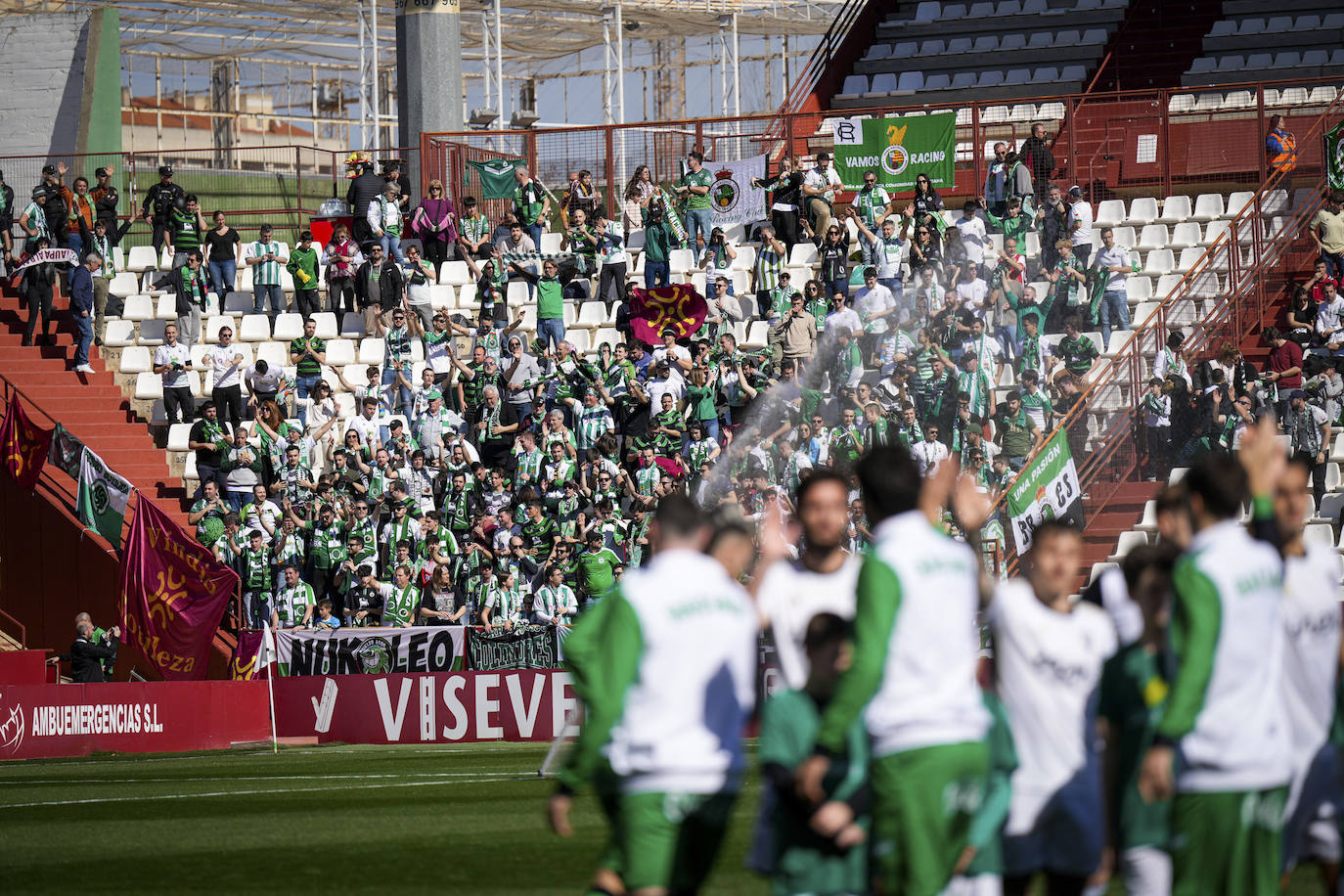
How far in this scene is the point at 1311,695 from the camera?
673 centimetres

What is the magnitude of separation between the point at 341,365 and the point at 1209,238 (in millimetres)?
12611

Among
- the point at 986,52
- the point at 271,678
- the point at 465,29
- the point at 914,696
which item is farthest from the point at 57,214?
the point at 914,696

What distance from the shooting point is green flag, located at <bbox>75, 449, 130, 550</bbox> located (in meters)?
24.2

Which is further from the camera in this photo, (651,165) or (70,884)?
(651,165)

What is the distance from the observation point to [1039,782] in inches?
250

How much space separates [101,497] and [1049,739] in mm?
19903

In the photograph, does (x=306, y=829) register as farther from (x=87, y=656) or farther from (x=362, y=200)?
(x=362, y=200)

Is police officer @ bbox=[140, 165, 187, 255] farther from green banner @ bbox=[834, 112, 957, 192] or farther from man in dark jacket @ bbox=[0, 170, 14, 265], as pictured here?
green banner @ bbox=[834, 112, 957, 192]

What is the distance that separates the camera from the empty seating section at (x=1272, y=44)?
31859 mm

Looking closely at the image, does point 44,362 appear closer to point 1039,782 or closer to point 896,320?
point 896,320

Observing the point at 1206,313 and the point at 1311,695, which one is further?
the point at 1206,313

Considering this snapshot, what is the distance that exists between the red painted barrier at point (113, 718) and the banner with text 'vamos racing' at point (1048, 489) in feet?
28.6

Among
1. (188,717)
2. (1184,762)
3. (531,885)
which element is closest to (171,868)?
(531,885)

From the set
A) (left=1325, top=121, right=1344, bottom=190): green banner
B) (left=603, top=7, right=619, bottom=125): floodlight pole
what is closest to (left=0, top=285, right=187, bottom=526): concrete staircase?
(left=603, top=7, right=619, bottom=125): floodlight pole
